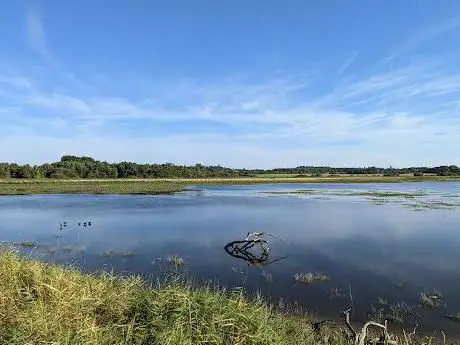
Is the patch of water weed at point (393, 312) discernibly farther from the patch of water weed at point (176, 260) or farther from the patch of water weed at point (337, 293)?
the patch of water weed at point (176, 260)

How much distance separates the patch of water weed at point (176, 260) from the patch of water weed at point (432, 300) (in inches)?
314

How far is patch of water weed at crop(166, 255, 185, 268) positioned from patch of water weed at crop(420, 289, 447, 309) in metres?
7.97

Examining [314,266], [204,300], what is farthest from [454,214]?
[204,300]

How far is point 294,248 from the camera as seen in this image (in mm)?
19906

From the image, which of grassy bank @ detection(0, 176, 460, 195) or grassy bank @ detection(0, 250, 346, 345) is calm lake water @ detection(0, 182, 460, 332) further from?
grassy bank @ detection(0, 176, 460, 195)

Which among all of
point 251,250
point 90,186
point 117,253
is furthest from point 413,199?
point 90,186

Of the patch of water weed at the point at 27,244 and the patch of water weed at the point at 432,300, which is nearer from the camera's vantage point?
the patch of water weed at the point at 432,300

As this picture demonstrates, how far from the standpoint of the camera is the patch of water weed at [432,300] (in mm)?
11729

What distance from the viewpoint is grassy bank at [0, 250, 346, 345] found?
575 cm

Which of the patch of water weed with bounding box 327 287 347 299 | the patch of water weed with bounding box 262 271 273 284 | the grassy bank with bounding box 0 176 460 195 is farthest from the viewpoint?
the grassy bank with bounding box 0 176 460 195

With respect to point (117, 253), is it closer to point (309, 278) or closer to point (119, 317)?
point (309, 278)

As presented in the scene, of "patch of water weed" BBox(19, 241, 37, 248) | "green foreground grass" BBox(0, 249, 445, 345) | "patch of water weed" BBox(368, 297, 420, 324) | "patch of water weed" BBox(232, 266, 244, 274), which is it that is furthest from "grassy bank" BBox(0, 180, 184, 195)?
"green foreground grass" BBox(0, 249, 445, 345)

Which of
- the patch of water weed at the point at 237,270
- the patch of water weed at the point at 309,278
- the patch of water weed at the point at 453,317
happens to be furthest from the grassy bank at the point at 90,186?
the patch of water weed at the point at 453,317

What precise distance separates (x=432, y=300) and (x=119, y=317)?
30.0 feet
